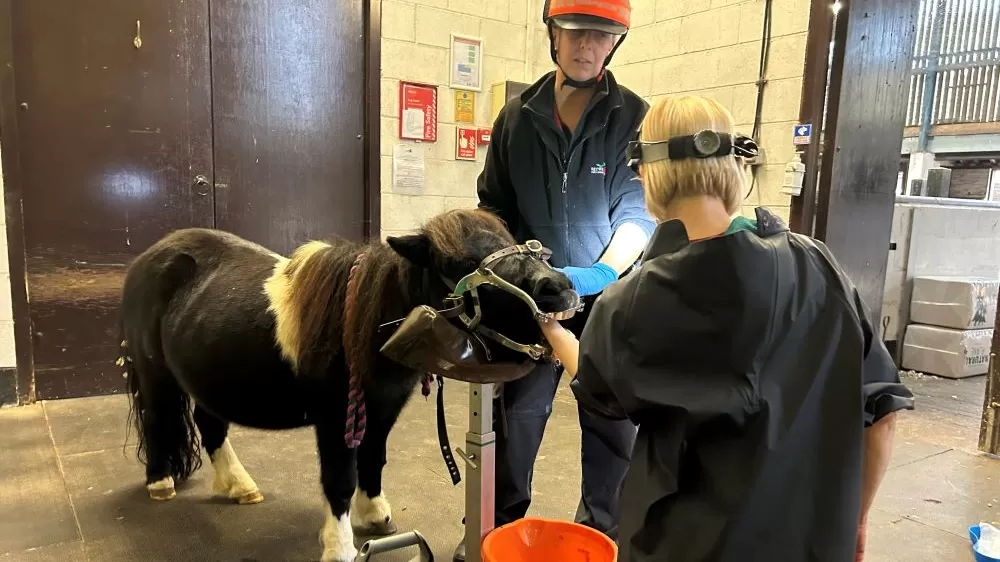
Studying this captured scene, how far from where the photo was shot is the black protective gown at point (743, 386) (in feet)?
2.95

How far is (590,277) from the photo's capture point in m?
1.63

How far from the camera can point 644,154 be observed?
102cm

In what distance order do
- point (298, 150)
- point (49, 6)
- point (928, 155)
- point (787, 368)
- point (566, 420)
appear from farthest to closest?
point (928, 155) → point (298, 150) → point (566, 420) → point (49, 6) → point (787, 368)

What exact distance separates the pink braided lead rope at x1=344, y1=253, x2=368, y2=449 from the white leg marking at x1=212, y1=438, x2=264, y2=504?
2.72ft

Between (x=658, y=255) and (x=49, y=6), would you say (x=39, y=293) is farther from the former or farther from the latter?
(x=658, y=255)

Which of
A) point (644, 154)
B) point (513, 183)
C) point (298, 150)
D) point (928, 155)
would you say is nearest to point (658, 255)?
point (644, 154)

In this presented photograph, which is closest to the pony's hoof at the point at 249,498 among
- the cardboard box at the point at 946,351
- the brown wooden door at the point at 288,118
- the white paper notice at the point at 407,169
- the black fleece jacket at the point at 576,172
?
the black fleece jacket at the point at 576,172

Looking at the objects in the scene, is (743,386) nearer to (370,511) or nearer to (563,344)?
(563,344)

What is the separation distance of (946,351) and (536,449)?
153 inches

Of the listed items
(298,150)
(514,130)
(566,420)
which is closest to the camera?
(514,130)

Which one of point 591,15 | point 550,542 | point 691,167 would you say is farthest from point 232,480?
point 691,167

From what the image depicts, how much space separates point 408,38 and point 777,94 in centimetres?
215

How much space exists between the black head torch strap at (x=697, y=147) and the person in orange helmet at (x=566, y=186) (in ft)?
2.42

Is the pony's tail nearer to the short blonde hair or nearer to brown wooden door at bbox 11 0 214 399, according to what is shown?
brown wooden door at bbox 11 0 214 399
